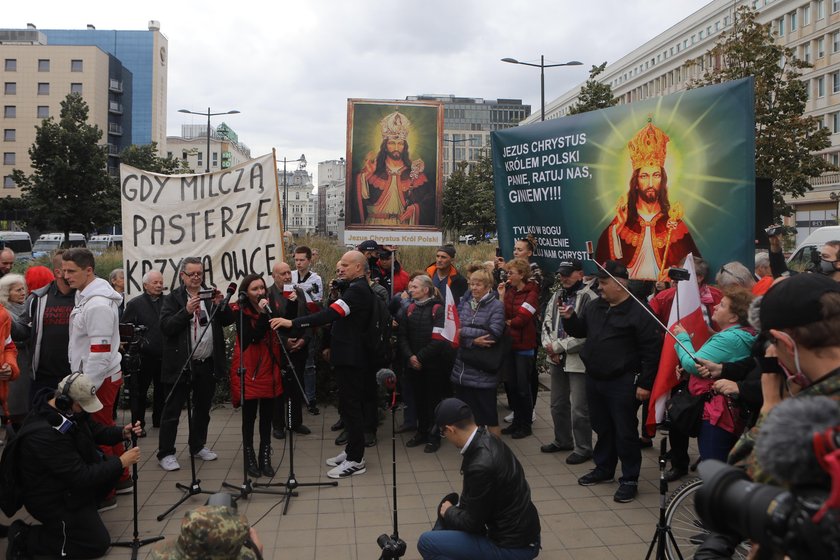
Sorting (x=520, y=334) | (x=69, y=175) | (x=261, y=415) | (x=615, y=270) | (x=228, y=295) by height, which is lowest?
(x=261, y=415)

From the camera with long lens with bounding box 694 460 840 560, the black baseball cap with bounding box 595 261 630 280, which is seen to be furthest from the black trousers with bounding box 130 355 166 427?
the camera with long lens with bounding box 694 460 840 560

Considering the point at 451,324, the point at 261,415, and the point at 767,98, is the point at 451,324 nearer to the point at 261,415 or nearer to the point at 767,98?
the point at 261,415

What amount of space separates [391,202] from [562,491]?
11.8 feet

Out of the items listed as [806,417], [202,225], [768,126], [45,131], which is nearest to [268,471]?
[202,225]

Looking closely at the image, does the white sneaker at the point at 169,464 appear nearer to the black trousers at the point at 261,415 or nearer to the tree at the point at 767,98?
the black trousers at the point at 261,415

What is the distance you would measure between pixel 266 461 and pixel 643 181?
14.1 feet

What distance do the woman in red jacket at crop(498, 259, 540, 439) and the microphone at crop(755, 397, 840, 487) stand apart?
18.0 ft

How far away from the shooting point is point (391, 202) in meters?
7.70

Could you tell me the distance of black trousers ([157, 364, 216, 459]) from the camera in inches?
253

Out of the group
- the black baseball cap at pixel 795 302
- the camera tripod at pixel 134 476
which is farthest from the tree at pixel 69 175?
the black baseball cap at pixel 795 302

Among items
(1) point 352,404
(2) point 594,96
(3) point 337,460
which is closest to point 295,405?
(3) point 337,460

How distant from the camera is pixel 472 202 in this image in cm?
3359

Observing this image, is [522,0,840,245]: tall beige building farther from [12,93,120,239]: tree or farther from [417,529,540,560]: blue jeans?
[417,529,540,560]: blue jeans

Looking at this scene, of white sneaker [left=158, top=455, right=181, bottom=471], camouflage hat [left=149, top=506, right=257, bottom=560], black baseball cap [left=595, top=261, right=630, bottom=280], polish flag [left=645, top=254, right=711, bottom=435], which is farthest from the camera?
white sneaker [left=158, top=455, right=181, bottom=471]
